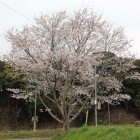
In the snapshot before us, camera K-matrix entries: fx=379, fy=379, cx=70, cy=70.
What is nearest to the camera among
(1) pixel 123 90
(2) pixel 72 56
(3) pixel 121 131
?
(3) pixel 121 131

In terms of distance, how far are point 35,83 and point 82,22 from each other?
5677 mm

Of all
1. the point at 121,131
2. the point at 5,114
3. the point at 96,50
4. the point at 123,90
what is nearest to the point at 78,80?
the point at 96,50

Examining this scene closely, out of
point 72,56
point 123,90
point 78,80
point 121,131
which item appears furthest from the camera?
point 123,90

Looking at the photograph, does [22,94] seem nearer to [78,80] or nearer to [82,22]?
[78,80]

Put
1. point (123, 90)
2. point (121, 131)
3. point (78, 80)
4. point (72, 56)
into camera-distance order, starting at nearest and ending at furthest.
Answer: point (121, 131), point (72, 56), point (78, 80), point (123, 90)

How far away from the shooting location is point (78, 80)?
89.8ft

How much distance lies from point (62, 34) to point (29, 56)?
8.59ft

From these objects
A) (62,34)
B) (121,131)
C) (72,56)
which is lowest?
(121,131)

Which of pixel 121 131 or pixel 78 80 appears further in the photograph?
pixel 78 80

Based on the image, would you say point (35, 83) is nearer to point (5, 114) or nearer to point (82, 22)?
point (82, 22)

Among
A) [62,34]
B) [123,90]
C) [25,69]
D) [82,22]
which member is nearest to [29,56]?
[25,69]

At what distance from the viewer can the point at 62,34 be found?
2494 centimetres

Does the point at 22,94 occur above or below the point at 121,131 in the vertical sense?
above

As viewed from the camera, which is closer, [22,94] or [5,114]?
[22,94]
